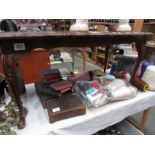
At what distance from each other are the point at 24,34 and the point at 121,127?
128cm

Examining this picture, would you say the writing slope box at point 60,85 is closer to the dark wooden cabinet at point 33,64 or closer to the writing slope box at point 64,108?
the writing slope box at point 64,108

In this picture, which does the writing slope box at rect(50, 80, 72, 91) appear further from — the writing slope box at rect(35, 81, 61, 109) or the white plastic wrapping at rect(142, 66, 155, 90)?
the white plastic wrapping at rect(142, 66, 155, 90)

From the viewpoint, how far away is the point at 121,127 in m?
1.46

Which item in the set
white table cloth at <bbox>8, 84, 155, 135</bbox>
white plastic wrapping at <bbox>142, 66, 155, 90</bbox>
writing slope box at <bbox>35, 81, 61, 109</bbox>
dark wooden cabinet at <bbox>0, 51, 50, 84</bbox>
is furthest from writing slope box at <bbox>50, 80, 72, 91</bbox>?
dark wooden cabinet at <bbox>0, 51, 50, 84</bbox>

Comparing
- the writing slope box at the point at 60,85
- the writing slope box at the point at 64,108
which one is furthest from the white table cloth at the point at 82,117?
the writing slope box at the point at 60,85

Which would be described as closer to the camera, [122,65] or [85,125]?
[85,125]

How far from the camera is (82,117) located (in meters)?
0.86

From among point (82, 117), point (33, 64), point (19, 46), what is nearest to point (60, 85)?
point (82, 117)

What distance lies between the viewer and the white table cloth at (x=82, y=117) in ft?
2.56

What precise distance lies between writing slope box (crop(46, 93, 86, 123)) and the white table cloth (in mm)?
27

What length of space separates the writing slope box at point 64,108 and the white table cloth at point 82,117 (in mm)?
27

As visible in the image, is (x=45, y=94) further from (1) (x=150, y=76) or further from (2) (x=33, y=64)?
(2) (x=33, y=64)
